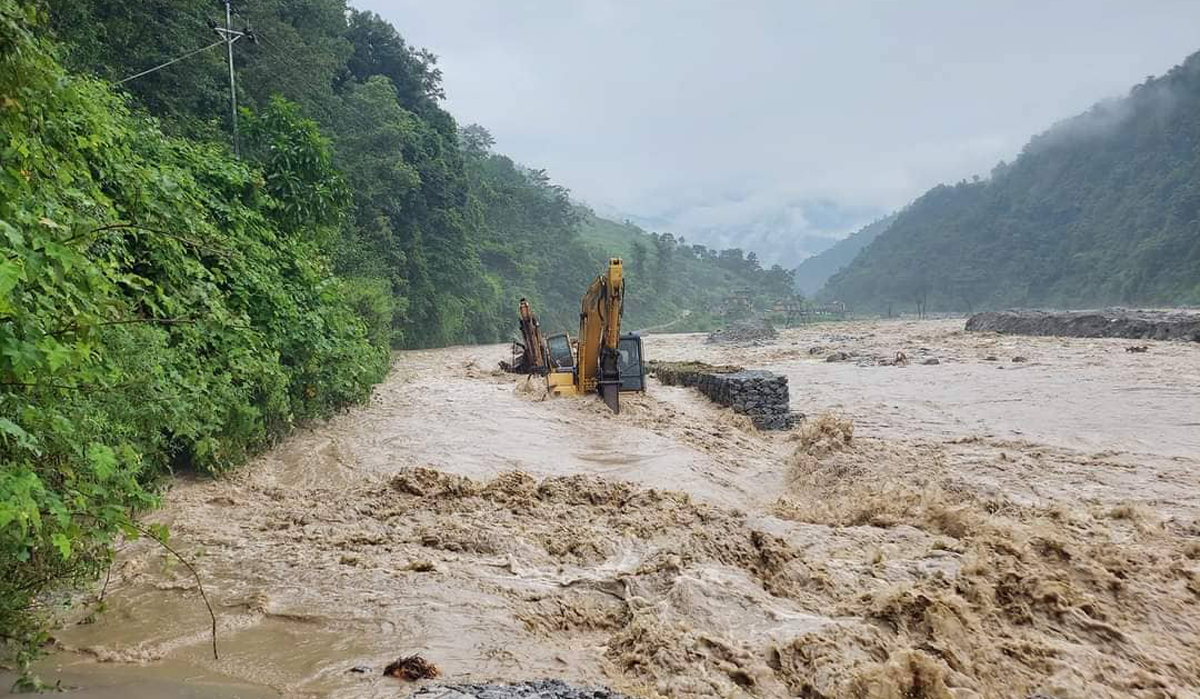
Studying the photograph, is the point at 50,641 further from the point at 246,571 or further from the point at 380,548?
the point at 380,548

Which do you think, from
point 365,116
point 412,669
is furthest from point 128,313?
point 365,116

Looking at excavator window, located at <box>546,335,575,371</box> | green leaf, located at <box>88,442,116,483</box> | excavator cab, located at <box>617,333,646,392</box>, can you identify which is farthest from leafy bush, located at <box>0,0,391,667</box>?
excavator window, located at <box>546,335,575,371</box>

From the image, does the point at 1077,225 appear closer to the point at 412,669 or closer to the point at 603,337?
the point at 603,337

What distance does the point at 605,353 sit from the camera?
43.6ft

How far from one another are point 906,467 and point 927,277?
8678 cm

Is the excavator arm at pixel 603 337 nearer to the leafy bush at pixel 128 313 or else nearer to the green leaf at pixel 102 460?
the leafy bush at pixel 128 313

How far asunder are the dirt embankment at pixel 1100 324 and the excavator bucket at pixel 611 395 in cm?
2289

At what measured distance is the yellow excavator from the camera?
1284cm

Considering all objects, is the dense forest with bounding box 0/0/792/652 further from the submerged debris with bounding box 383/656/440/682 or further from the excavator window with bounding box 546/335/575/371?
the excavator window with bounding box 546/335/575/371

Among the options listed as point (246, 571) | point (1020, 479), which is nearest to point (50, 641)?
point (246, 571)

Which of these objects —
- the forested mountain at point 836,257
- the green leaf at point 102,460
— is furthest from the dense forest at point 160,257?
the forested mountain at point 836,257

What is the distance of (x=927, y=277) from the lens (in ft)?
284

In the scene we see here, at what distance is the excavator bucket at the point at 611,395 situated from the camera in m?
12.9

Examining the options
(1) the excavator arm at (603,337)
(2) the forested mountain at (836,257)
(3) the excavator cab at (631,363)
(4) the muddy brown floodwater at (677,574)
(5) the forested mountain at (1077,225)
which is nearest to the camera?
(4) the muddy brown floodwater at (677,574)
